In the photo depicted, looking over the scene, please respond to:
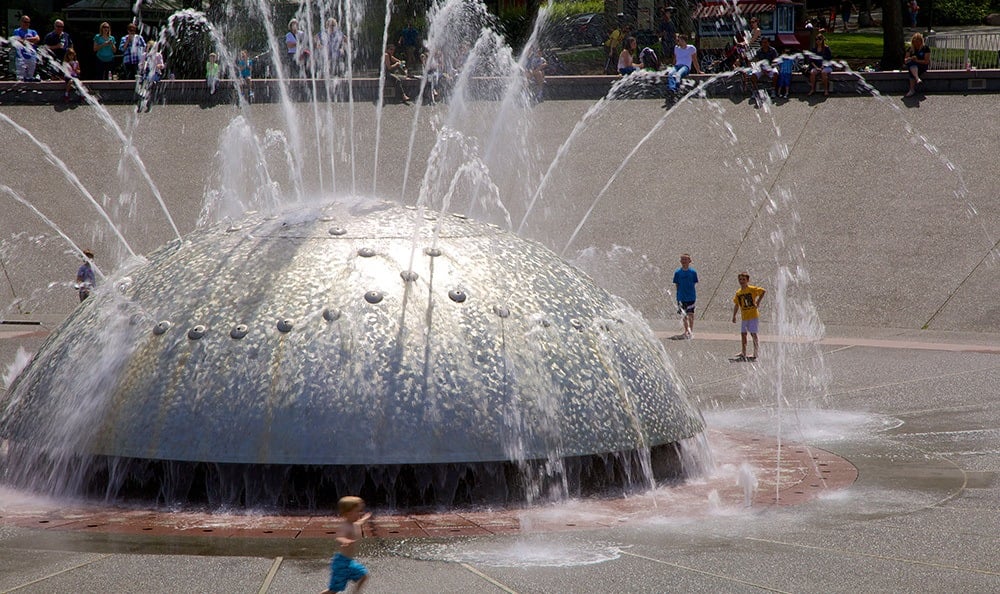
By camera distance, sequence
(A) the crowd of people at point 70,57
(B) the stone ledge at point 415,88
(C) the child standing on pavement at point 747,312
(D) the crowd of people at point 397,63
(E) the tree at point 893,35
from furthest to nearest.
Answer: (E) the tree at point 893,35, (A) the crowd of people at point 70,57, (D) the crowd of people at point 397,63, (B) the stone ledge at point 415,88, (C) the child standing on pavement at point 747,312

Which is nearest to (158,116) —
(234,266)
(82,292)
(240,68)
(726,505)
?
(240,68)

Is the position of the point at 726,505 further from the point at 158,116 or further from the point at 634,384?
the point at 158,116

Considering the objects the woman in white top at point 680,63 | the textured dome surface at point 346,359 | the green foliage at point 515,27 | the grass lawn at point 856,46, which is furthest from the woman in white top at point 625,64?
the textured dome surface at point 346,359

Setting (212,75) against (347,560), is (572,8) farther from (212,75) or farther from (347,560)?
(347,560)

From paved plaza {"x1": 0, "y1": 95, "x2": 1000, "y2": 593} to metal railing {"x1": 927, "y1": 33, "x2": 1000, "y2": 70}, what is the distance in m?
3.44

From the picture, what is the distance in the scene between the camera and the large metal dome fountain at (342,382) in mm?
7508

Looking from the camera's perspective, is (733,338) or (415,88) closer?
(733,338)

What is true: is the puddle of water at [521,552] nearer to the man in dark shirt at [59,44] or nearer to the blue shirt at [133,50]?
the man in dark shirt at [59,44]

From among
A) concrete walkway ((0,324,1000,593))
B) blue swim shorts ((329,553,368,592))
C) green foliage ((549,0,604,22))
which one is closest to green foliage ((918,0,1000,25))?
green foliage ((549,0,604,22))

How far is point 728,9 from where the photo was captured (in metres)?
36.9

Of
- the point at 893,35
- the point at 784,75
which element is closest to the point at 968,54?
the point at 784,75

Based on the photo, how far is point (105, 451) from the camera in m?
7.70

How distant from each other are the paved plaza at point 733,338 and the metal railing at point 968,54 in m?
3.44

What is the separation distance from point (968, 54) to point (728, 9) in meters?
11.2
